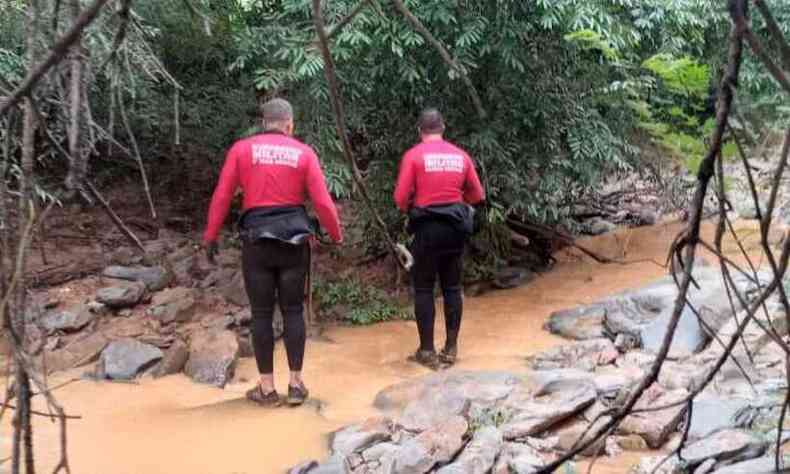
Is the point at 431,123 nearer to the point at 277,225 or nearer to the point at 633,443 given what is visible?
the point at 277,225

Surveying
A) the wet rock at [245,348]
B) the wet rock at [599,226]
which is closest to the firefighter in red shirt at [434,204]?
the wet rock at [245,348]

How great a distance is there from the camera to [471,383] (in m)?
4.73

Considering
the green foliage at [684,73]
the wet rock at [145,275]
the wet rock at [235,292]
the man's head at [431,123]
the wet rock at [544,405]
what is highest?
the green foliage at [684,73]

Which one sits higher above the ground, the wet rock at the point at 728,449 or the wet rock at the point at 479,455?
the wet rock at the point at 728,449

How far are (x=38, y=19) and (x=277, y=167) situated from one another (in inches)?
133

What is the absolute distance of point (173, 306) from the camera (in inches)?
266

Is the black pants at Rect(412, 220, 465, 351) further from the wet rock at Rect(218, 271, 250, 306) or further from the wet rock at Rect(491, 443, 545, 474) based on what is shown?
the wet rock at Rect(218, 271, 250, 306)

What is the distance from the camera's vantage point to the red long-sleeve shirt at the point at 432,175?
17.4 ft

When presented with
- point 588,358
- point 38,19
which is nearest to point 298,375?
point 588,358

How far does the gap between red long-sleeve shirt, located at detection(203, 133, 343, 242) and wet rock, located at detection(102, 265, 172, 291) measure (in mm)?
2728

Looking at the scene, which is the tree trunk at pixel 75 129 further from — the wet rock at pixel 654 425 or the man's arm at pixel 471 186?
the man's arm at pixel 471 186

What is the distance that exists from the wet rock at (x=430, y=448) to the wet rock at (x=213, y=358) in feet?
6.61

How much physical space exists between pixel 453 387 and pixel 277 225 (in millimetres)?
1393

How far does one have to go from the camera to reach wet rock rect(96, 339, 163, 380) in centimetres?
561
